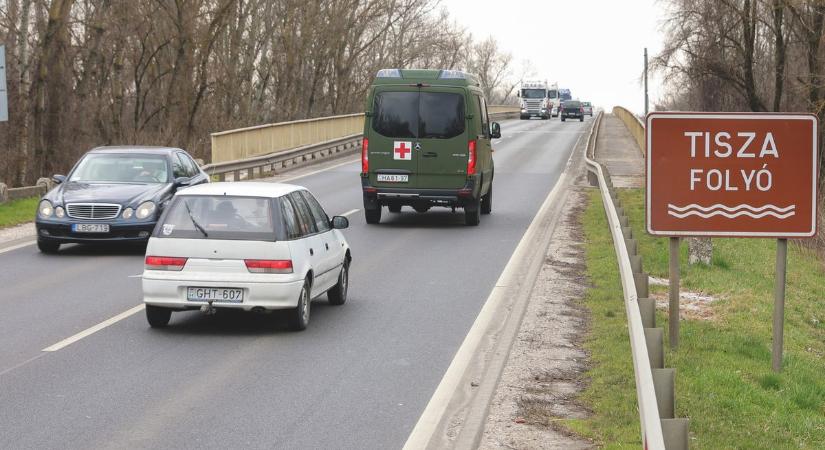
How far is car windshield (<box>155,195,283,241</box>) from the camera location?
1125cm

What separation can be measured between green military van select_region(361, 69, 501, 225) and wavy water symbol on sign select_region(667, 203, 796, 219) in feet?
36.7

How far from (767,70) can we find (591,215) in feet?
94.2

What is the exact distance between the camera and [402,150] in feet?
70.5

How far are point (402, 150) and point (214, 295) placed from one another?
34.9 feet

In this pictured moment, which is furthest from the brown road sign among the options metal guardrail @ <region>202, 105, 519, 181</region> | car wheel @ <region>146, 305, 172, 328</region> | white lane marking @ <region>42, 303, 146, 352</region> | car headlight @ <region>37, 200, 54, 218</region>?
metal guardrail @ <region>202, 105, 519, 181</region>

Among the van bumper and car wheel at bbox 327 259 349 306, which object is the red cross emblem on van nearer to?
the van bumper

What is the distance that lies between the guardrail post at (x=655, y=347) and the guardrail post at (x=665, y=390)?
1.31 meters

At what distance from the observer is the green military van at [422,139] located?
70.2ft

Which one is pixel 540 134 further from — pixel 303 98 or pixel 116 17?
pixel 116 17

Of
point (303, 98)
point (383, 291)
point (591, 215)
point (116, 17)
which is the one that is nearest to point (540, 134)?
point (303, 98)

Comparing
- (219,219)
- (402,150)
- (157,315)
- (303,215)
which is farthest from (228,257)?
(402,150)

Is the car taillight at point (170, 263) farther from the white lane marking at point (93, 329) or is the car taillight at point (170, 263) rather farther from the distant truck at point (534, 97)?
the distant truck at point (534, 97)

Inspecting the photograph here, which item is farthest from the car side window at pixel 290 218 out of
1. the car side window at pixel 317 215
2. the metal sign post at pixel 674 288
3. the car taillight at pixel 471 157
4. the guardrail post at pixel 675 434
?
the car taillight at pixel 471 157

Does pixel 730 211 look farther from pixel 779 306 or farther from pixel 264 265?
pixel 264 265
